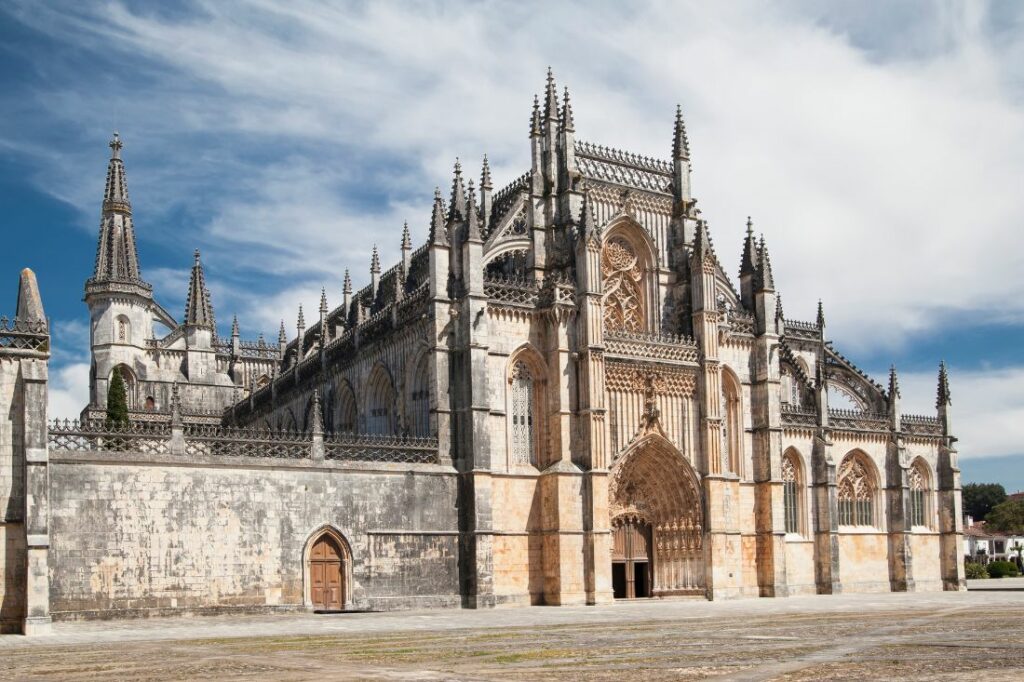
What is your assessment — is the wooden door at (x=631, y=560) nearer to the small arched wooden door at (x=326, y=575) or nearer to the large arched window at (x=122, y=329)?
the small arched wooden door at (x=326, y=575)

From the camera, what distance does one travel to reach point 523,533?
40.1 metres

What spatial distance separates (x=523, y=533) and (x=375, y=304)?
19.8m

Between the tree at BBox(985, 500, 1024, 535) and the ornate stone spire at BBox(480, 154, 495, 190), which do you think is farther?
the tree at BBox(985, 500, 1024, 535)

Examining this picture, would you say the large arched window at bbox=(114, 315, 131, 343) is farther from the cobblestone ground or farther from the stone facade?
the cobblestone ground

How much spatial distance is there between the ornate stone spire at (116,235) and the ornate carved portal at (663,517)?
39991mm

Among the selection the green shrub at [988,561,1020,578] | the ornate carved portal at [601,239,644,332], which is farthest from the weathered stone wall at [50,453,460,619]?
the green shrub at [988,561,1020,578]

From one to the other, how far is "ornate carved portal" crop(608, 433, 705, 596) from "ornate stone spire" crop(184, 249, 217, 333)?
119 ft

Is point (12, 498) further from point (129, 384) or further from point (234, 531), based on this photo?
point (129, 384)

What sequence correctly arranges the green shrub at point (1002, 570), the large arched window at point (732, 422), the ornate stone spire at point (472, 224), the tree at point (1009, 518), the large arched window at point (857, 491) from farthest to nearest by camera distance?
the tree at point (1009, 518), the green shrub at point (1002, 570), the large arched window at point (857, 491), the large arched window at point (732, 422), the ornate stone spire at point (472, 224)

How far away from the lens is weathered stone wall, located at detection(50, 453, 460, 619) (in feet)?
103

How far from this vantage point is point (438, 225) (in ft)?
134

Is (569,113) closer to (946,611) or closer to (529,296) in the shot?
(529,296)

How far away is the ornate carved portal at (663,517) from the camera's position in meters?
43.6

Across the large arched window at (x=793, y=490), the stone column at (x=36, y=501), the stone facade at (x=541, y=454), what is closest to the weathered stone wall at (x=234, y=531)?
the stone facade at (x=541, y=454)
